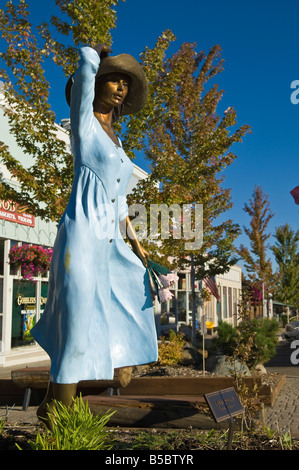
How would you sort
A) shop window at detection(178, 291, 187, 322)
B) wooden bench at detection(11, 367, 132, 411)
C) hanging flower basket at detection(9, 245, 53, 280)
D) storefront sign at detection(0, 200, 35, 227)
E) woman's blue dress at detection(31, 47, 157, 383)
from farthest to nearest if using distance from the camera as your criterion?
shop window at detection(178, 291, 187, 322) → hanging flower basket at detection(9, 245, 53, 280) → storefront sign at detection(0, 200, 35, 227) → wooden bench at detection(11, 367, 132, 411) → woman's blue dress at detection(31, 47, 157, 383)

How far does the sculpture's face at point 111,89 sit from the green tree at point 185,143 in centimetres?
493

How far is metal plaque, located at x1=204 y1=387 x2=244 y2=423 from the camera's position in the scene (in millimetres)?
2775

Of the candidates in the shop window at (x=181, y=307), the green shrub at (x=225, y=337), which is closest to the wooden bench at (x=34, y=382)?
the green shrub at (x=225, y=337)

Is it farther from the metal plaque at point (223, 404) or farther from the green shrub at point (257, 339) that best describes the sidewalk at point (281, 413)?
the metal plaque at point (223, 404)

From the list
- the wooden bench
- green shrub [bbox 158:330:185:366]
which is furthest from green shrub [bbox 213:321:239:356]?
the wooden bench

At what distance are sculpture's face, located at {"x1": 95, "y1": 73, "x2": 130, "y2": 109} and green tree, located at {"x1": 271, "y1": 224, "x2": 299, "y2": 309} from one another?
2803 centimetres

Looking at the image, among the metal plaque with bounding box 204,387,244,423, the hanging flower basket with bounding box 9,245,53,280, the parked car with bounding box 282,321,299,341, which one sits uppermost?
the hanging flower basket with bounding box 9,245,53,280

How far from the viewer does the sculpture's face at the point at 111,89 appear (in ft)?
11.3

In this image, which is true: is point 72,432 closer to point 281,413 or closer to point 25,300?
point 281,413

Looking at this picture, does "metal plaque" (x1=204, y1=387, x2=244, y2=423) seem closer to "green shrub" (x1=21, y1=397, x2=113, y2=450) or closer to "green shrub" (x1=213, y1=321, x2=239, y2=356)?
"green shrub" (x1=21, y1=397, x2=113, y2=450)

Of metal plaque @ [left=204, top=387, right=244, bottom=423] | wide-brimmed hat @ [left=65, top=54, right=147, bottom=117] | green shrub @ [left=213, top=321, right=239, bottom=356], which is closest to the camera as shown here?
metal plaque @ [left=204, top=387, right=244, bottom=423]
